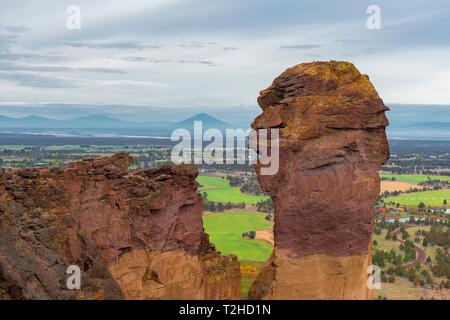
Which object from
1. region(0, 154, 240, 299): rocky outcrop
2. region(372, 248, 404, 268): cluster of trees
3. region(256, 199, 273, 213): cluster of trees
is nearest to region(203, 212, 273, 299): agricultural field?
region(256, 199, 273, 213): cluster of trees

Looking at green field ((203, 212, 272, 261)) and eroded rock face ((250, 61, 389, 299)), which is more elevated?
eroded rock face ((250, 61, 389, 299))

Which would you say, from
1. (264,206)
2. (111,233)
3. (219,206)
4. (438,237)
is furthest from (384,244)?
(111,233)

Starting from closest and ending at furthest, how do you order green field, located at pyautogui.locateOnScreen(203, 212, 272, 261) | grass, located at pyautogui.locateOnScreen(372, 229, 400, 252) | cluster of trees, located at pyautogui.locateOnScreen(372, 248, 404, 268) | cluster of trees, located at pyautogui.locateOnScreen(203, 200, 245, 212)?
cluster of trees, located at pyautogui.locateOnScreen(372, 248, 404, 268) → green field, located at pyautogui.locateOnScreen(203, 212, 272, 261) → grass, located at pyautogui.locateOnScreen(372, 229, 400, 252) → cluster of trees, located at pyautogui.locateOnScreen(203, 200, 245, 212)

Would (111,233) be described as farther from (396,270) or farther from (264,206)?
(264,206)

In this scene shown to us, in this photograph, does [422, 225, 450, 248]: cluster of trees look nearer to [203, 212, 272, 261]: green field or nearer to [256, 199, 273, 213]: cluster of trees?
[203, 212, 272, 261]: green field

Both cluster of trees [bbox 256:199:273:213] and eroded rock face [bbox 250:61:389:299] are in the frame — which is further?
cluster of trees [bbox 256:199:273:213]

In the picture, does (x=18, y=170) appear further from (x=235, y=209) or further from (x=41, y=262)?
(x=235, y=209)

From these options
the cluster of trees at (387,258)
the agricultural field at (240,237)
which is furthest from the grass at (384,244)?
the agricultural field at (240,237)

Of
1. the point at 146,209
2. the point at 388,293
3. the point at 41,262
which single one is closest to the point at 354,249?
the point at 146,209
